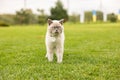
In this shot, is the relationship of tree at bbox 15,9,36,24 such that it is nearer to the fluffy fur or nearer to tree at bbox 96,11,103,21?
tree at bbox 96,11,103,21

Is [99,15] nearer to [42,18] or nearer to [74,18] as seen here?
[74,18]

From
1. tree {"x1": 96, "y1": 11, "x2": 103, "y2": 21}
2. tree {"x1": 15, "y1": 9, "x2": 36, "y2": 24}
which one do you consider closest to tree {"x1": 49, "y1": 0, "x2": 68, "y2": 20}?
tree {"x1": 15, "y1": 9, "x2": 36, "y2": 24}

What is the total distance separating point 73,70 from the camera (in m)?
A: 6.07

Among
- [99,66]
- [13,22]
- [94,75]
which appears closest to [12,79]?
[94,75]

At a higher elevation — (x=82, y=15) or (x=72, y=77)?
(x=72, y=77)

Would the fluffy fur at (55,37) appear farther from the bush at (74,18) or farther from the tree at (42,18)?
the bush at (74,18)

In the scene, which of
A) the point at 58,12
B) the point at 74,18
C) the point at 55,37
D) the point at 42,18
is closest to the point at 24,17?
the point at 42,18

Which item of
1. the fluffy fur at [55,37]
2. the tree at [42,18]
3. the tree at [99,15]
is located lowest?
the tree at [99,15]

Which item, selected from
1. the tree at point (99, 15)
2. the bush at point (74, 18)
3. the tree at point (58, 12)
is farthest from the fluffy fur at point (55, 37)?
the tree at point (99, 15)

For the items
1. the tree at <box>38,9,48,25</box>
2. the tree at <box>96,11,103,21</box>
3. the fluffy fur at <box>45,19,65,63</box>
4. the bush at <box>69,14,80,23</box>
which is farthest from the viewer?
the tree at <box>96,11,103,21</box>

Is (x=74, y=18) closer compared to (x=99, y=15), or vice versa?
(x=74, y=18)

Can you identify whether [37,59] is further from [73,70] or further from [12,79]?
[12,79]

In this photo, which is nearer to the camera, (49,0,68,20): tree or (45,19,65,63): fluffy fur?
(45,19,65,63): fluffy fur

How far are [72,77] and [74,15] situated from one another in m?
57.3
